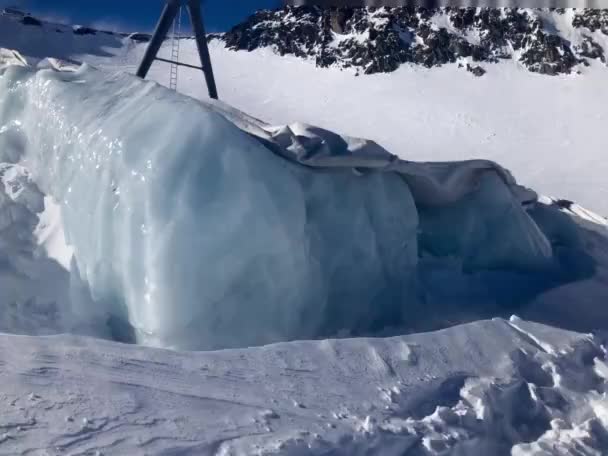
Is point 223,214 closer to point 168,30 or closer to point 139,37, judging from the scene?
point 168,30

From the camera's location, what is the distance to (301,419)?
2701 mm

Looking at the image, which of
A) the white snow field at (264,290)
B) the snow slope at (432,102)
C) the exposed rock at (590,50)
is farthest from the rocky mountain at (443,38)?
the white snow field at (264,290)

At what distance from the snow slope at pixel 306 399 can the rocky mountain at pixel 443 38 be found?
2207cm

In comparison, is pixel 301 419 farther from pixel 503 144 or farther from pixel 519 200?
pixel 503 144

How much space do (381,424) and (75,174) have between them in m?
2.56

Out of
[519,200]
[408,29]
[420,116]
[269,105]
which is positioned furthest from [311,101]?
[519,200]

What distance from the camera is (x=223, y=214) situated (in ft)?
12.4

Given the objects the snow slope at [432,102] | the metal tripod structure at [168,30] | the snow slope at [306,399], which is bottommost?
the snow slope at [432,102]

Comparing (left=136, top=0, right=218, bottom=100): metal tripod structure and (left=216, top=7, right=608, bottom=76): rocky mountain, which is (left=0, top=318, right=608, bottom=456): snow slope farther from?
(left=216, top=7, right=608, bottom=76): rocky mountain

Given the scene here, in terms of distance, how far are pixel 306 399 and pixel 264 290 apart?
1.13 meters

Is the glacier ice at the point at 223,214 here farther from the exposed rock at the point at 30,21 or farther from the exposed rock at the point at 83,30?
the exposed rock at the point at 83,30

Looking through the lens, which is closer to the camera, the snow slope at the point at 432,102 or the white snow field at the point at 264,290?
the white snow field at the point at 264,290

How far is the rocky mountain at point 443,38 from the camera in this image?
79.6 ft

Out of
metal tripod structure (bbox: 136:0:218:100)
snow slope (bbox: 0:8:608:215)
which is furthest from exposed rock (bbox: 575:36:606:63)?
metal tripod structure (bbox: 136:0:218:100)
